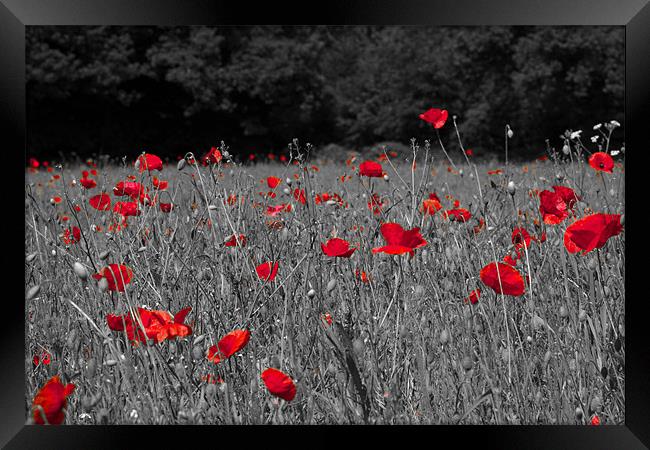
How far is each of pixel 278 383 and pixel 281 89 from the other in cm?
1455

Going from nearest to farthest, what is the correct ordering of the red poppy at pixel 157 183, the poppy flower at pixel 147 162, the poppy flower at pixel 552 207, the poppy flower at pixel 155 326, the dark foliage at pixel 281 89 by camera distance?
the poppy flower at pixel 155 326 < the poppy flower at pixel 552 207 < the poppy flower at pixel 147 162 < the red poppy at pixel 157 183 < the dark foliage at pixel 281 89

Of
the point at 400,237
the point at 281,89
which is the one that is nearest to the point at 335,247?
the point at 400,237

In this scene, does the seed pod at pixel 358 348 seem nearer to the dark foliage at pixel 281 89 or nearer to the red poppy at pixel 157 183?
the red poppy at pixel 157 183

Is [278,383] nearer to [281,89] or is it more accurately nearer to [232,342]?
[232,342]

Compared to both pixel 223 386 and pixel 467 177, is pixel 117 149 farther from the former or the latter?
pixel 223 386

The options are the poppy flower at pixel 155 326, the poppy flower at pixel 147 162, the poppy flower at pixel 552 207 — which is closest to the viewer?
the poppy flower at pixel 155 326

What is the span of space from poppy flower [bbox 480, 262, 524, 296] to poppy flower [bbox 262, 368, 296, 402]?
33 cm

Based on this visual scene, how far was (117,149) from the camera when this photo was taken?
14789 mm

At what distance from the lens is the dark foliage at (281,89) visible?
14.0 m

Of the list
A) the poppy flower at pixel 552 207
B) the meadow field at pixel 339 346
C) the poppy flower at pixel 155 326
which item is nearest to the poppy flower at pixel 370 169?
the meadow field at pixel 339 346

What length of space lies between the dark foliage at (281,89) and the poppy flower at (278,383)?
1365 cm

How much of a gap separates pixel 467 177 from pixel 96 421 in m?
4.77

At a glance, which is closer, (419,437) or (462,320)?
(419,437)

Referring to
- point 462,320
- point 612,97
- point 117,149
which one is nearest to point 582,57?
point 612,97
